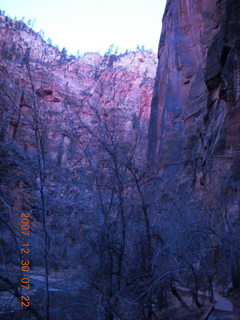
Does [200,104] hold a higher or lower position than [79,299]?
higher

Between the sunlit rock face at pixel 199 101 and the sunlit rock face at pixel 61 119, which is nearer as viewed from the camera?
the sunlit rock face at pixel 61 119

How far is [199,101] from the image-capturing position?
19.7 meters

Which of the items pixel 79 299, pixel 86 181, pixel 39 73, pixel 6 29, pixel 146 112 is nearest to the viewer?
pixel 79 299

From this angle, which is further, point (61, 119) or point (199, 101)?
point (199, 101)

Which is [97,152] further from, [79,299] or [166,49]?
[166,49]

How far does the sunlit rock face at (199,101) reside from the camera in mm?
12094

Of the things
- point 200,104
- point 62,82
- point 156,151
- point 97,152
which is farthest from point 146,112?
point 97,152

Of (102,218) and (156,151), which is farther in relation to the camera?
(156,151)

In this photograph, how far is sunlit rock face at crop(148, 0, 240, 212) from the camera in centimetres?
1209

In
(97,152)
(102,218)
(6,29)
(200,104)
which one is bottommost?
(102,218)

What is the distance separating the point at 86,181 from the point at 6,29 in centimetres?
4463

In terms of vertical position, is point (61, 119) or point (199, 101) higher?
point (199, 101)

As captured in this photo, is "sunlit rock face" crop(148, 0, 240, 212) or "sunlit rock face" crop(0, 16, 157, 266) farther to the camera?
"sunlit rock face" crop(148, 0, 240, 212)

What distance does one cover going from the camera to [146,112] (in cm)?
4578
